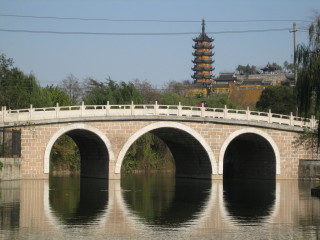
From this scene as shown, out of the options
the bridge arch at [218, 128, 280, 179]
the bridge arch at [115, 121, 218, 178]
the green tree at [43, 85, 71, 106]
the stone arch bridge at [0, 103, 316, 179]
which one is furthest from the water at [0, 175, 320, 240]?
the green tree at [43, 85, 71, 106]

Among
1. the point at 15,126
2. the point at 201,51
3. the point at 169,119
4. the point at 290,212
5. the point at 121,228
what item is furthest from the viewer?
the point at 201,51

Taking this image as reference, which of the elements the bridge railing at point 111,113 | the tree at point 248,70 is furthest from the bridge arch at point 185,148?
the tree at point 248,70

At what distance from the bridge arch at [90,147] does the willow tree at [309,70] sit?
15.8m

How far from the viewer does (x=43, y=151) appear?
40.1 m

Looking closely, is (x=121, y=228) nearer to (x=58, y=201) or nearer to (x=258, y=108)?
(x=58, y=201)

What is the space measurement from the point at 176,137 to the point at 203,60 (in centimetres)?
6315

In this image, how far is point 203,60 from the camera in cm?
10900

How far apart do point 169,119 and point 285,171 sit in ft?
29.3

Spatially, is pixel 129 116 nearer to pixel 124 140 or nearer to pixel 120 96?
pixel 124 140

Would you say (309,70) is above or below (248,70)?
below

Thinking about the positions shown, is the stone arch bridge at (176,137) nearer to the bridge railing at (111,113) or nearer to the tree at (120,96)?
the bridge railing at (111,113)

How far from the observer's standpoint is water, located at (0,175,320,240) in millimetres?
20422

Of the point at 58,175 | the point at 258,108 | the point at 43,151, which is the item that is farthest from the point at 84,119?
the point at 258,108

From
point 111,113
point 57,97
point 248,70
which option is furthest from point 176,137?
point 248,70
